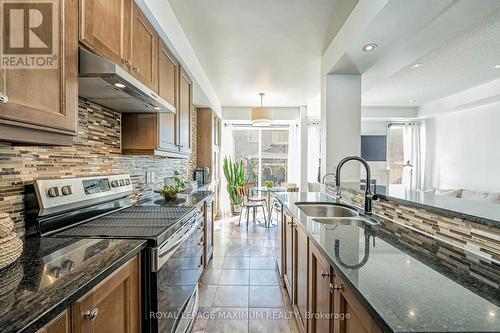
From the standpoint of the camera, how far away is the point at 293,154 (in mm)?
6516

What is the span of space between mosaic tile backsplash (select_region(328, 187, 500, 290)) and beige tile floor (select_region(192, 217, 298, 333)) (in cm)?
118

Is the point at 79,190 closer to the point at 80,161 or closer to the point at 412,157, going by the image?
the point at 80,161

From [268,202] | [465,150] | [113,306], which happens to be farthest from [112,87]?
[465,150]

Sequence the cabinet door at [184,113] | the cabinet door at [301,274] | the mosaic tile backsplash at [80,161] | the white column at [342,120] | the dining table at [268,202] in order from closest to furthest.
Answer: the mosaic tile backsplash at [80,161] < the cabinet door at [301,274] < the cabinet door at [184,113] < the white column at [342,120] < the dining table at [268,202]

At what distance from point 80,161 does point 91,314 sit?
1.01 meters

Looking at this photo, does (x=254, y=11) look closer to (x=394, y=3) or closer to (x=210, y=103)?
(x=394, y=3)

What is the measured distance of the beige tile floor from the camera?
1971mm

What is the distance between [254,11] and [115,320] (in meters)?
2.44

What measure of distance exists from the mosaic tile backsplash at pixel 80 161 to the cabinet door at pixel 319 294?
1.37 metres

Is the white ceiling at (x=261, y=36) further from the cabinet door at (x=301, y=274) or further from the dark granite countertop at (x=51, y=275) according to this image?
the dark granite countertop at (x=51, y=275)

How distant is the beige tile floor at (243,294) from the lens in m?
1.97

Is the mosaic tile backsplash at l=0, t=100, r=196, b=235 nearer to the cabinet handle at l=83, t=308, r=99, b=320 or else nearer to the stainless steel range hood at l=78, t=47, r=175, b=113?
the stainless steel range hood at l=78, t=47, r=175, b=113

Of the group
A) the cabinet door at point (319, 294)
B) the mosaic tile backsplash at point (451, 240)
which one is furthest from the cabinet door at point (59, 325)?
the mosaic tile backsplash at point (451, 240)

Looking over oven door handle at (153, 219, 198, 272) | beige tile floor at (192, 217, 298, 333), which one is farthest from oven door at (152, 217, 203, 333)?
beige tile floor at (192, 217, 298, 333)
